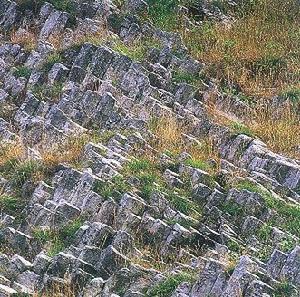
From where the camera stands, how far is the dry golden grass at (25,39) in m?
17.5

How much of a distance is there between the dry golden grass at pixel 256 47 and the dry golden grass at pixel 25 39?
305 centimetres

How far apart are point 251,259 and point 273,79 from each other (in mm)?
7134

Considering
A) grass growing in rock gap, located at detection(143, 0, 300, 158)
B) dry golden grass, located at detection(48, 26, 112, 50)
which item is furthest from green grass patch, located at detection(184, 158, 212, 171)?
dry golden grass, located at detection(48, 26, 112, 50)

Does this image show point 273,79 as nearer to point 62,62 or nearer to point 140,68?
point 140,68

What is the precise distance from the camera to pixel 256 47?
17.4 m

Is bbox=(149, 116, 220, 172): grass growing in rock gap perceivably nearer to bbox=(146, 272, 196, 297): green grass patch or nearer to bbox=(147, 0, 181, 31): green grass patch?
bbox=(146, 272, 196, 297): green grass patch

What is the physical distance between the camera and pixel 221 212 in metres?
11.6

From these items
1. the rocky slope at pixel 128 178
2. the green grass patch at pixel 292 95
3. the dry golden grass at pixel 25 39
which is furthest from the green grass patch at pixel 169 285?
the dry golden grass at pixel 25 39

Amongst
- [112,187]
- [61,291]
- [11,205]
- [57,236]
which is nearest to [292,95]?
[112,187]

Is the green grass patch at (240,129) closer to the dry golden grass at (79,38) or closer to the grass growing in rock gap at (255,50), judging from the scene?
the grass growing in rock gap at (255,50)

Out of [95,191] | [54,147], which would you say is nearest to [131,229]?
[95,191]

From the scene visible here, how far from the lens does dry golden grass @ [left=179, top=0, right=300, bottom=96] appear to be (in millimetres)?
16516

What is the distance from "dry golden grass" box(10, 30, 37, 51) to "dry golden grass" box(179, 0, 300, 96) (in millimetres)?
3052

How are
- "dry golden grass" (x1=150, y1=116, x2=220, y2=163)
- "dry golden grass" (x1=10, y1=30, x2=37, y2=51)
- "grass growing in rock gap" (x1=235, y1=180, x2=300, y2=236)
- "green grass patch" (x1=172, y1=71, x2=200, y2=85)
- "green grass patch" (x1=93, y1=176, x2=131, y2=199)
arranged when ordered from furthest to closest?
"dry golden grass" (x1=10, y1=30, x2=37, y2=51), "green grass patch" (x1=172, y1=71, x2=200, y2=85), "dry golden grass" (x1=150, y1=116, x2=220, y2=163), "green grass patch" (x1=93, y1=176, x2=131, y2=199), "grass growing in rock gap" (x1=235, y1=180, x2=300, y2=236)
